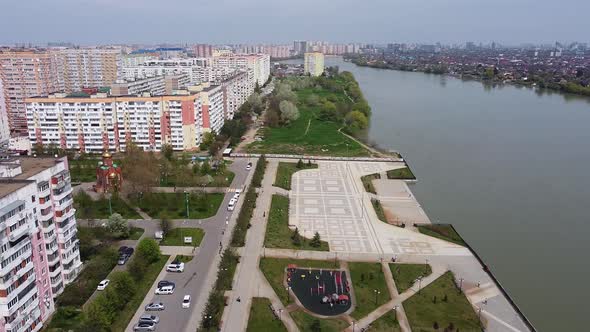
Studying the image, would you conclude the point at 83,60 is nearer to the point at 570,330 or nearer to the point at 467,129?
the point at 467,129

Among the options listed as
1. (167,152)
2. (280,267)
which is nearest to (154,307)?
(280,267)

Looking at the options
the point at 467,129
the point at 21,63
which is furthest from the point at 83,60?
the point at 467,129

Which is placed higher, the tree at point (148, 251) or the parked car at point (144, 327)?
the tree at point (148, 251)

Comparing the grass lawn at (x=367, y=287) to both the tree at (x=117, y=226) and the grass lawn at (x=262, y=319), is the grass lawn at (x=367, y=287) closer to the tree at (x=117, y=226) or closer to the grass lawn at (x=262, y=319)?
the grass lawn at (x=262, y=319)

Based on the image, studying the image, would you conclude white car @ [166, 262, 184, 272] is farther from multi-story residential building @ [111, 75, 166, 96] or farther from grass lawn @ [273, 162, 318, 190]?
multi-story residential building @ [111, 75, 166, 96]

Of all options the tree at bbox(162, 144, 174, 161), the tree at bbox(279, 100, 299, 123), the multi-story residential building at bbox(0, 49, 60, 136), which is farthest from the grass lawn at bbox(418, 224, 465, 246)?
the multi-story residential building at bbox(0, 49, 60, 136)

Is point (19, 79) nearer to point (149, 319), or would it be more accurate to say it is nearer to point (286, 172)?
point (286, 172)

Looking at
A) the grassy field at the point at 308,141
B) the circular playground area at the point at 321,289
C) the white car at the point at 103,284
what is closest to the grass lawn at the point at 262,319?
the circular playground area at the point at 321,289
